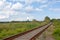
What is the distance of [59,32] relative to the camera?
2841 cm

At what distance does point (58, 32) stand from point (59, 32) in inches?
11.3

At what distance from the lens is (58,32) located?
28.7 metres
